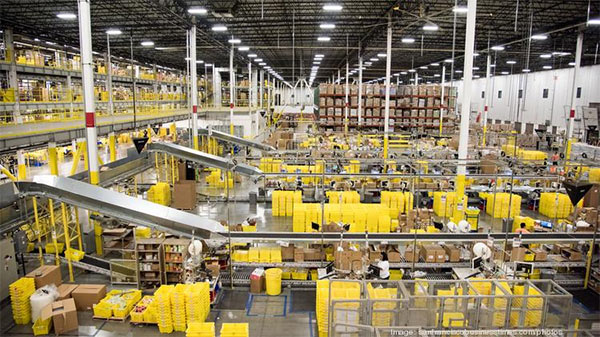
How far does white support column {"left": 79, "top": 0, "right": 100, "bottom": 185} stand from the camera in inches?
432

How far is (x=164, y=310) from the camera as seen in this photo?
29.6ft

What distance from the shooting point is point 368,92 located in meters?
28.0

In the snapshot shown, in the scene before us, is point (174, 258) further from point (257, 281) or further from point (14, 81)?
point (14, 81)

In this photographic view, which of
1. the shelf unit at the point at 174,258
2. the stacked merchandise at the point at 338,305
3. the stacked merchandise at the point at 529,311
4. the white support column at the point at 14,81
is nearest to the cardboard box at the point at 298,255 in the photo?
the stacked merchandise at the point at 338,305

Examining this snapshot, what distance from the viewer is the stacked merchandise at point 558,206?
17266mm

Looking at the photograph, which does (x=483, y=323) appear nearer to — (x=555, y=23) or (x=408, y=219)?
(x=408, y=219)

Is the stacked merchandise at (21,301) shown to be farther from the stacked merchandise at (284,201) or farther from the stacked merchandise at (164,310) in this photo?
the stacked merchandise at (284,201)

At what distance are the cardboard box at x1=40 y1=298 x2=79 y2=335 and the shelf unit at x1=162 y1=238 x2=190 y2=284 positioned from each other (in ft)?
7.78

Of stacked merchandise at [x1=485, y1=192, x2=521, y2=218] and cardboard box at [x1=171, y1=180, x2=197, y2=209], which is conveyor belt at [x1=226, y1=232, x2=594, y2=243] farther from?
cardboard box at [x1=171, y1=180, x2=197, y2=209]

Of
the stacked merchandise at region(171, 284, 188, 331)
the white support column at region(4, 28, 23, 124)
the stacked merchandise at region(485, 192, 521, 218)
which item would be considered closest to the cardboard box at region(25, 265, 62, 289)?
the stacked merchandise at region(171, 284, 188, 331)

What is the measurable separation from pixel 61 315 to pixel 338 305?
629 centimetres

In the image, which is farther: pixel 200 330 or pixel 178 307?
pixel 178 307

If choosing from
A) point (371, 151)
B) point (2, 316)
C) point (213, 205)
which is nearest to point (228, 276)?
point (2, 316)

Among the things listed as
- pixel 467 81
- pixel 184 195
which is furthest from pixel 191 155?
pixel 467 81
